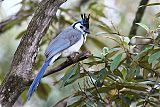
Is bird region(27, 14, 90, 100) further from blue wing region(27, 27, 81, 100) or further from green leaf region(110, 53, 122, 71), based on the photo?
green leaf region(110, 53, 122, 71)

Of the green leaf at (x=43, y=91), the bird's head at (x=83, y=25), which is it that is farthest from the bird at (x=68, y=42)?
the green leaf at (x=43, y=91)

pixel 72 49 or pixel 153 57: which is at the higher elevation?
pixel 153 57

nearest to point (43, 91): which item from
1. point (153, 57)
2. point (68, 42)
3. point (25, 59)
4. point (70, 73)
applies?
point (68, 42)

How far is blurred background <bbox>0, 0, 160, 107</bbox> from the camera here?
2805 mm

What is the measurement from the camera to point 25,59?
5.90 feet

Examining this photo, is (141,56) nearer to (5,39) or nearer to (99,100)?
(99,100)

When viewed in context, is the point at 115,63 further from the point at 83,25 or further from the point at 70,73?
the point at 83,25

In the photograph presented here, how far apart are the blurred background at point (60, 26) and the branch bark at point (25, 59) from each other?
0.26m

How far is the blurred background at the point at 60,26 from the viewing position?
2.80 metres

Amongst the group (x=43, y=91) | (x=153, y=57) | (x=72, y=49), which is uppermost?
(x=153, y=57)

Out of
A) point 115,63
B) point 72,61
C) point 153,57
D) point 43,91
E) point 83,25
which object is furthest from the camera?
point 43,91

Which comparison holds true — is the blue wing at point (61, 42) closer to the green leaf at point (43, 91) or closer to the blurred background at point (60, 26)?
the blurred background at point (60, 26)

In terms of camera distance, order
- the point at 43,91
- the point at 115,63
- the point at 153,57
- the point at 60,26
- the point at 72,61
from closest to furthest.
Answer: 1. the point at 153,57
2. the point at 115,63
3. the point at 72,61
4. the point at 43,91
5. the point at 60,26

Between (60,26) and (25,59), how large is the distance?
4.29ft
